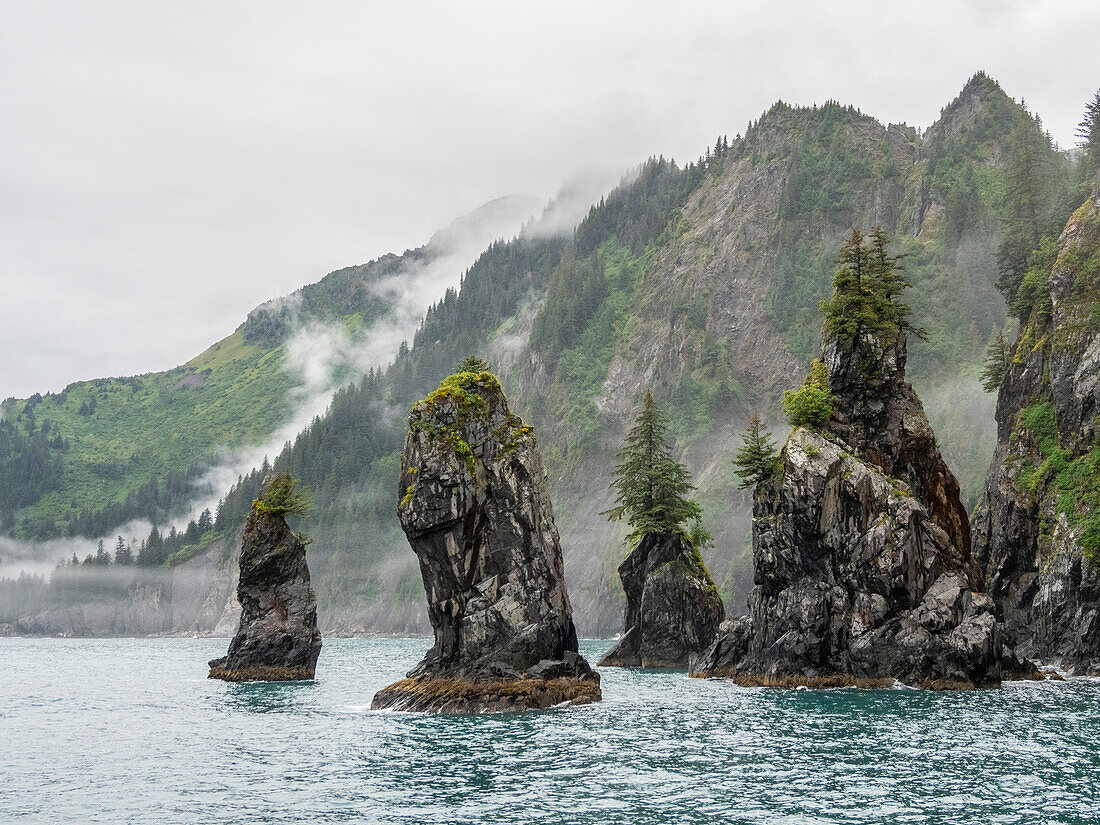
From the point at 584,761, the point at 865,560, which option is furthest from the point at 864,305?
the point at 584,761

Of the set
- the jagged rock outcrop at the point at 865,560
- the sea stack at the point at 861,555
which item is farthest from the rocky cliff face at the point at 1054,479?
the jagged rock outcrop at the point at 865,560

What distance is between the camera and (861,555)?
6969 cm

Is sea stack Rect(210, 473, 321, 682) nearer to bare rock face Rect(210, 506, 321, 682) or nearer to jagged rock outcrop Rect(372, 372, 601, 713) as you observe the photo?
bare rock face Rect(210, 506, 321, 682)

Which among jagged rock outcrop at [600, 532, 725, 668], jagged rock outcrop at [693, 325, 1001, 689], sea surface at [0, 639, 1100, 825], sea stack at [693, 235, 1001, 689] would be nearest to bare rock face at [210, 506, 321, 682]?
sea surface at [0, 639, 1100, 825]

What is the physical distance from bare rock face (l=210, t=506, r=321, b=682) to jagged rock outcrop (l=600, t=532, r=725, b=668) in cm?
3480

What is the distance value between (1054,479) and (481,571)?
188ft

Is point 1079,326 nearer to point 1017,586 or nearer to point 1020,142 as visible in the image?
point 1017,586

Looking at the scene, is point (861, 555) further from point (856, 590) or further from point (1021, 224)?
point (1021, 224)

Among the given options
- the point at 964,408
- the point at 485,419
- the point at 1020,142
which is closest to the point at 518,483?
the point at 485,419

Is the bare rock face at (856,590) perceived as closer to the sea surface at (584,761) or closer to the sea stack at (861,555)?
the sea stack at (861,555)

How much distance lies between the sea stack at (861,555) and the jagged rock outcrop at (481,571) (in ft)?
69.3

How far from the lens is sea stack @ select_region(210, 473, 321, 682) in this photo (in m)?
83.7

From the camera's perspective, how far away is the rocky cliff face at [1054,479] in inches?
2992

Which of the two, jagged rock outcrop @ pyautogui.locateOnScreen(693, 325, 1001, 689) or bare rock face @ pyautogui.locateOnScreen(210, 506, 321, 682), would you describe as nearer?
jagged rock outcrop @ pyautogui.locateOnScreen(693, 325, 1001, 689)
